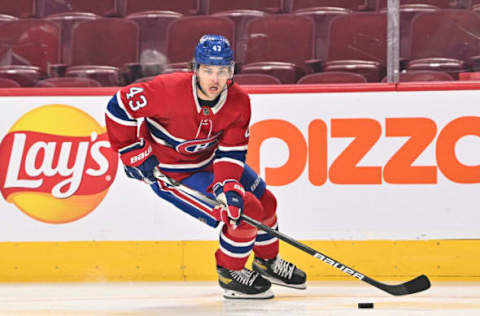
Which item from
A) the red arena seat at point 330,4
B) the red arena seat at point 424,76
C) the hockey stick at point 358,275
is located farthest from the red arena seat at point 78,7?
the hockey stick at point 358,275

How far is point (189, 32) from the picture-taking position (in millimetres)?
4680

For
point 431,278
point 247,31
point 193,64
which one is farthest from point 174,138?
point 431,278

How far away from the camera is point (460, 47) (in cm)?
439

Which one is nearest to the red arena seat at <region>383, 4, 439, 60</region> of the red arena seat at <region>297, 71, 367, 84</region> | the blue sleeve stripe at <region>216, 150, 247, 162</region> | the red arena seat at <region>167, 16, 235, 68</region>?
the red arena seat at <region>297, 71, 367, 84</region>

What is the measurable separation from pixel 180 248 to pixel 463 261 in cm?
136

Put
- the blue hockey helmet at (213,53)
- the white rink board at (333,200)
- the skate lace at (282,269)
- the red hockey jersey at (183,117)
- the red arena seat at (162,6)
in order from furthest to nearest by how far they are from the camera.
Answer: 1. the red arena seat at (162,6)
2. the white rink board at (333,200)
3. the skate lace at (282,269)
4. the red hockey jersey at (183,117)
5. the blue hockey helmet at (213,53)

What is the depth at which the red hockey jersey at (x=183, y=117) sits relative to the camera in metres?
3.54

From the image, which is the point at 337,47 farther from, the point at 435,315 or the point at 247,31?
the point at 435,315

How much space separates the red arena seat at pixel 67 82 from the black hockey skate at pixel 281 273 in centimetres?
133

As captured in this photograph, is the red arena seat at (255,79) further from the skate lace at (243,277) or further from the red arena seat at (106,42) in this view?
the skate lace at (243,277)

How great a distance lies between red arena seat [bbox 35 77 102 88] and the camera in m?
4.50

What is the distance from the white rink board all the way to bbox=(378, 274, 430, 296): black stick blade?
75 centimetres

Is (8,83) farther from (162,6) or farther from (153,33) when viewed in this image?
(162,6)

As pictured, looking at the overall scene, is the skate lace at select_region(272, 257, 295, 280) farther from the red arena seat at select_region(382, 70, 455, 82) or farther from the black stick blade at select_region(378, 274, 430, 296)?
the red arena seat at select_region(382, 70, 455, 82)
